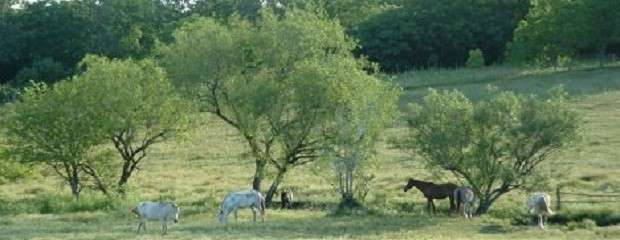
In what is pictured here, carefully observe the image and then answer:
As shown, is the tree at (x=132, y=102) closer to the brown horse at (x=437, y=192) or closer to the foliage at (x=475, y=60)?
the brown horse at (x=437, y=192)

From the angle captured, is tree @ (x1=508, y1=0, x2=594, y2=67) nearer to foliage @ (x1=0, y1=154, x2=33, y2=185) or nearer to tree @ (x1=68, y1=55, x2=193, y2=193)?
tree @ (x1=68, y1=55, x2=193, y2=193)

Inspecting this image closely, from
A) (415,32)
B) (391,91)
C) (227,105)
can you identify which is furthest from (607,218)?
(415,32)

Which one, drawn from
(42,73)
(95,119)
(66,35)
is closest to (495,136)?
(95,119)

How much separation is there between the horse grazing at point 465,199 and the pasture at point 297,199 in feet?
2.45

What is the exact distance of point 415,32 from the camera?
9306 centimetres

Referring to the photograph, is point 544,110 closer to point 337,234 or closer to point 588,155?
point 337,234

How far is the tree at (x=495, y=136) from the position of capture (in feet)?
112

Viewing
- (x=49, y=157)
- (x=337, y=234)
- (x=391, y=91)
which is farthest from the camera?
(x=49, y=157)

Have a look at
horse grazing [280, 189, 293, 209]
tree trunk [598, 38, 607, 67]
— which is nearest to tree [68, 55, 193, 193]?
horse grazing [280, 189, 293, 209]

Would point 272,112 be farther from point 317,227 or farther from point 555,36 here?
point 555,36

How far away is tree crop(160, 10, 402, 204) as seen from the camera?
3697cm

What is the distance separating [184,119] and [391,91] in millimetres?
11225

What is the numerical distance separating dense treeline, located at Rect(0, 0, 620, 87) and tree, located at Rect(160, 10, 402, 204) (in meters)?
45.3

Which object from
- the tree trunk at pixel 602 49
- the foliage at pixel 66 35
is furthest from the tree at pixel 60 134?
the tree trunk at pixel 602 49
